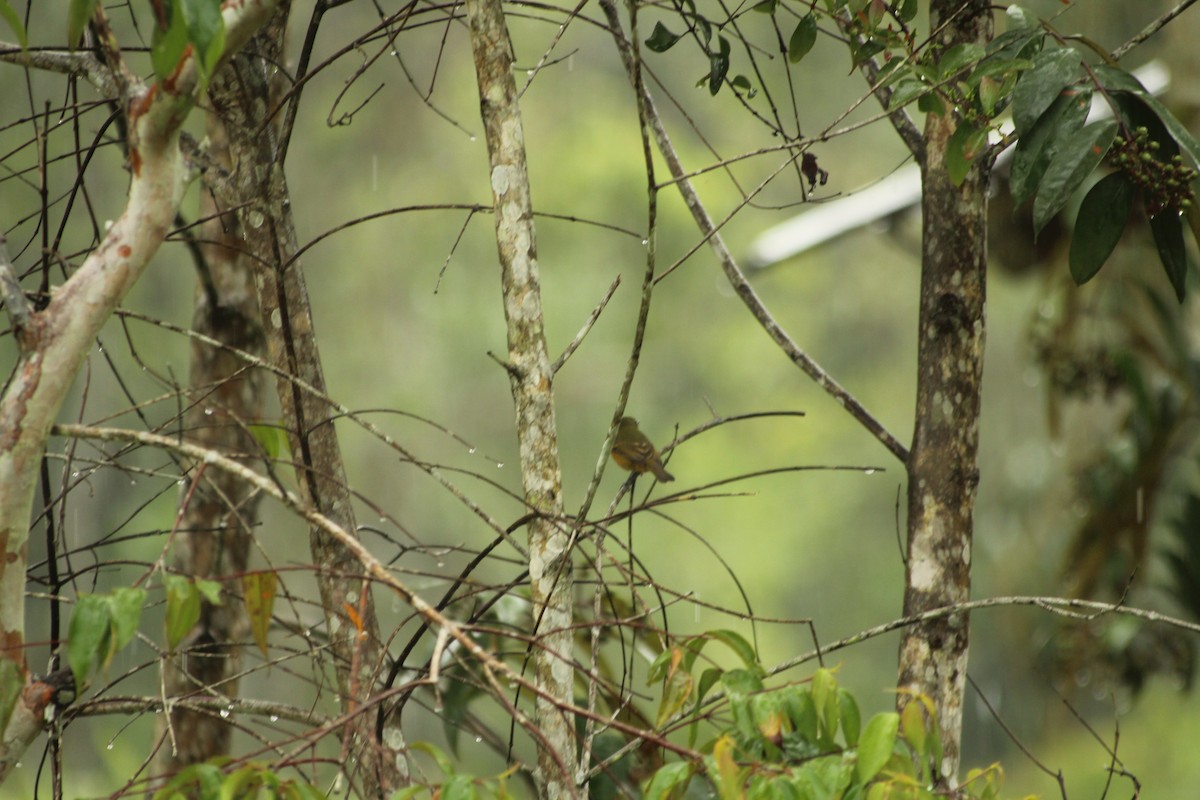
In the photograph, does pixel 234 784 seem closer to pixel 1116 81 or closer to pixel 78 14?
pixel 78 14

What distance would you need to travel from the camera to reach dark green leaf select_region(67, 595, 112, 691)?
2.97ft

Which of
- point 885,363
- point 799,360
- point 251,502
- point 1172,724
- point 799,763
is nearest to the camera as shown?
point 799,763

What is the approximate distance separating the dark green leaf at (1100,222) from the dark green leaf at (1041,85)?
11 cm

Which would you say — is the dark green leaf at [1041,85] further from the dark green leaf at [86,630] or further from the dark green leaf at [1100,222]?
the dark green leaf at [86,630]

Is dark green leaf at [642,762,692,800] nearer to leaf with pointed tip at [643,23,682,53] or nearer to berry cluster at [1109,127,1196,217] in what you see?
berry cluster at [1109,127,1196,217]

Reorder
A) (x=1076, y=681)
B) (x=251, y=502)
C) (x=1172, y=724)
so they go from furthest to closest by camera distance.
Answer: (x=1172, y=724)
(x=1076, y=681)
(x=251, y=502)

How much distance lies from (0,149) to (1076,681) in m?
6.17

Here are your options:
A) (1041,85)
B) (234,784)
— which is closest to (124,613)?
(234,784)

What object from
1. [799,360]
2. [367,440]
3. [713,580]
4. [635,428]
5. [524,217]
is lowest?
[799,360]

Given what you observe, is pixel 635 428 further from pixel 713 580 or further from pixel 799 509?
pixel 799 509

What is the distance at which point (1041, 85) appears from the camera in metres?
1.28

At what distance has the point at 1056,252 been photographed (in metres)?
4.43

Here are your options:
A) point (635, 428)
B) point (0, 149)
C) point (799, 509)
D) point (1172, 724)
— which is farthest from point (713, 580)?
point (635, 428)

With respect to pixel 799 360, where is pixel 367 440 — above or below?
above
